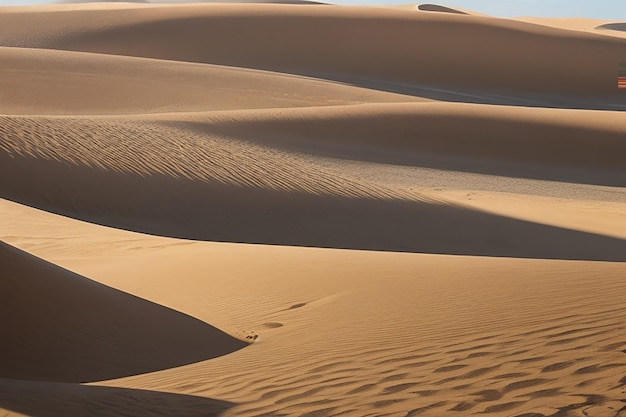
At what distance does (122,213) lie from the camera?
602 inches

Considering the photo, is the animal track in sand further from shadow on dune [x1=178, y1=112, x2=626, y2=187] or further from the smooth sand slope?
shadow on dune [x1=178, y1=112, x2=626, y2=187]

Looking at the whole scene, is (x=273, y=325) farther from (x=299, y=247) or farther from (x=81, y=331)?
(x=299, y=247)

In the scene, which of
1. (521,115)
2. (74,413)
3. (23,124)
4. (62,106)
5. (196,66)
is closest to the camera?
(74,413)

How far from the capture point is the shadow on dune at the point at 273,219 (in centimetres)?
1512

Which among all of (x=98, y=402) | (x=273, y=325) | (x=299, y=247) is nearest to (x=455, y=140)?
(x=299, y=247)

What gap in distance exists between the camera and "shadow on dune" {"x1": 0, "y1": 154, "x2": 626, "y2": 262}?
15117 mm

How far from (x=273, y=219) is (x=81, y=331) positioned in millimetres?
8792

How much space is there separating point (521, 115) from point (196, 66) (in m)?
14.7

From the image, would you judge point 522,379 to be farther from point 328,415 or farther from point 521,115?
point 521,115

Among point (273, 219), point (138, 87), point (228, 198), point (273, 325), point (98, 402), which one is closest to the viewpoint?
point (98, 402)

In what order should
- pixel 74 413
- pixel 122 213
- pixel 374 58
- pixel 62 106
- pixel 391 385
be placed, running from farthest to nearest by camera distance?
1. pixel 374 58
2. pixel 62 106
3. pixel 122 213
4. pixel 391 385
5. pixel 74 413

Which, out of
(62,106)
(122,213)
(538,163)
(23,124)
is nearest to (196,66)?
(62,106)

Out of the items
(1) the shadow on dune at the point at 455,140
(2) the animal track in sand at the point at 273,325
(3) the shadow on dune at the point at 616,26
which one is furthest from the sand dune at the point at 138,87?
(3) the shadow on dune at the point at 616,26

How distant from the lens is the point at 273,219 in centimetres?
1595
